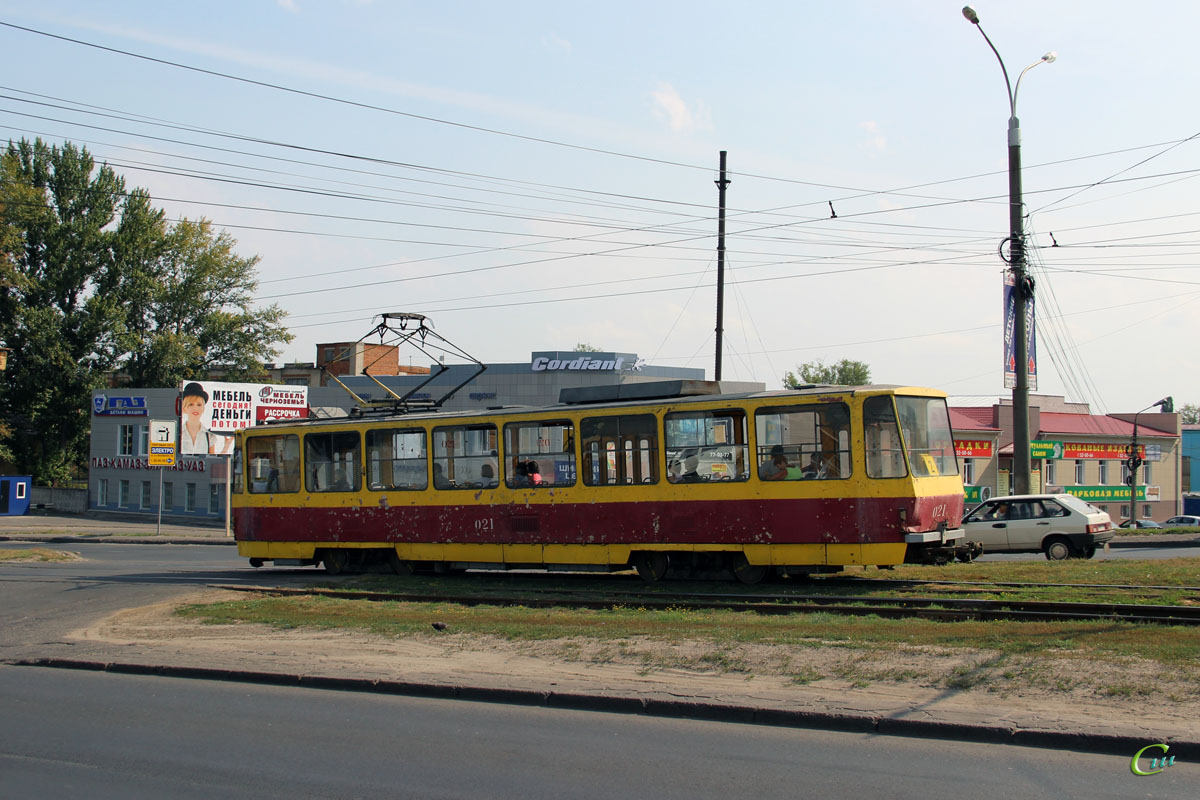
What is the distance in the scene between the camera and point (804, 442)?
50.0 feet

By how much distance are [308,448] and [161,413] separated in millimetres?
37251

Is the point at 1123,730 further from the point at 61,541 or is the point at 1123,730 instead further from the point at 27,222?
the point at 27,222

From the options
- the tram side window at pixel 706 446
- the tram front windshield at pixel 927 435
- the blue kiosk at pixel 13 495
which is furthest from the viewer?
the blue kiosk at pixel 13 495

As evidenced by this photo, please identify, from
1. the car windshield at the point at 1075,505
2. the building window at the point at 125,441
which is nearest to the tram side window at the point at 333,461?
the car windshield at the point at 1075,505

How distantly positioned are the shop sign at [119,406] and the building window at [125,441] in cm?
80

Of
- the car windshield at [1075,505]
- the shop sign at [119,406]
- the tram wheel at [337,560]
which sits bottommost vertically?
the tram wheel at [337,560]

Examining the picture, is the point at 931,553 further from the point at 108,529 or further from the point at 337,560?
the point at 108,529

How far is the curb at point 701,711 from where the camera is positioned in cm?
687

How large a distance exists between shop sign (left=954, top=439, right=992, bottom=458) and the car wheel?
31.9m

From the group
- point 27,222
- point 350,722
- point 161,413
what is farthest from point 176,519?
point 350,722

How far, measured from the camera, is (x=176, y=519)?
49812 millimetres

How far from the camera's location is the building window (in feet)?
178

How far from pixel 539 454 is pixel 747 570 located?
401 centimetres

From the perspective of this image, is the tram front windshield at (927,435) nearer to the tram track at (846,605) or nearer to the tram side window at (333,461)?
the tram track at (846,605)
